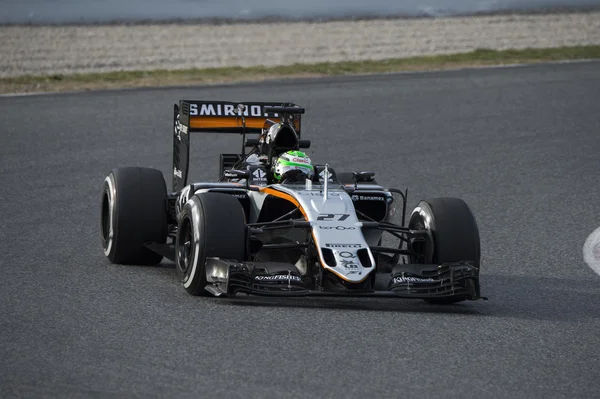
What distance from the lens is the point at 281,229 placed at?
28.0ft

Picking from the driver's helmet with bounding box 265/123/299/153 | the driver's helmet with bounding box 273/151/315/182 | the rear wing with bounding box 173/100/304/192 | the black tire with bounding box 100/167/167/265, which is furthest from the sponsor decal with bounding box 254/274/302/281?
the rear wing with bounding box 173/100/304/192

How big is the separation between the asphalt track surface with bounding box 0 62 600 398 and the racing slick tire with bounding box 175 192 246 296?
189 mm

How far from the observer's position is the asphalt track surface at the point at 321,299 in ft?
20.2

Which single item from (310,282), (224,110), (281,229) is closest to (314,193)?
(281,229)

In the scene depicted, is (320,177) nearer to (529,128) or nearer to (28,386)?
(28,386)

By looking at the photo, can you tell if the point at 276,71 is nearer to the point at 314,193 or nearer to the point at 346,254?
the point at 314,193

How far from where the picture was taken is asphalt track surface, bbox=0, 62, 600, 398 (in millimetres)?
6152

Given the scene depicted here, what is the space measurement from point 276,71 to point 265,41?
5.92m

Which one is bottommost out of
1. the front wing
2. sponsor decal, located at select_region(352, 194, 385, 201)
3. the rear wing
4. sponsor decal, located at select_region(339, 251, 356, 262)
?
the front wing

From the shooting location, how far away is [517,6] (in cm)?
3238

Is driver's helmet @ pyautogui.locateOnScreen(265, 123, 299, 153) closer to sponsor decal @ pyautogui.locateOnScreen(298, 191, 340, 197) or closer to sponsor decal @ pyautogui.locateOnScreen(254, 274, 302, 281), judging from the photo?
sponsor decal @ pyautogui.locateOnScreen(298, 191, 340, 197)

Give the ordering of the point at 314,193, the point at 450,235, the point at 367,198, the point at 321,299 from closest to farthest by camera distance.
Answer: the point at 321,299, the point at 450,235, the point at 314,193, the point at 367,198

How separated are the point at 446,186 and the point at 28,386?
9.00 m

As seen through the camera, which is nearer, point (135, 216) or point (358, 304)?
point (358, 304)
